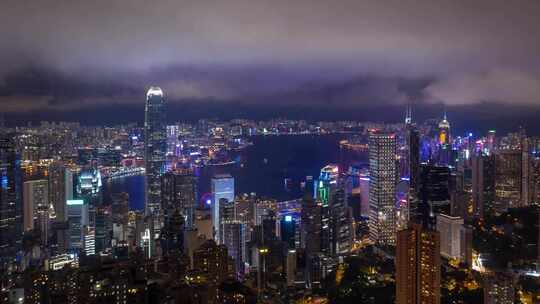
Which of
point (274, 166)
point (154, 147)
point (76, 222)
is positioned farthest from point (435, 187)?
point (76, 222)

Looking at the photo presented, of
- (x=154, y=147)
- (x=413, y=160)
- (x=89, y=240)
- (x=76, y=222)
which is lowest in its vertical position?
(x=89, y=240)

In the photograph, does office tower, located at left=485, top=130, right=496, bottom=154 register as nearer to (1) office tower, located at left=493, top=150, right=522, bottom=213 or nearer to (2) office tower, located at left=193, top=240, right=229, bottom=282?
(1) office tower, located at left=493, top=150, right=522, bottom=213

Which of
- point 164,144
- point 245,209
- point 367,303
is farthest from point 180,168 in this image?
point 367,303

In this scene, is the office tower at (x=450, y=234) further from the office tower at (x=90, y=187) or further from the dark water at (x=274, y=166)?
the office tower at (x=90, y=187)

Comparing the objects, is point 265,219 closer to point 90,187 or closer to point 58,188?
point 90,187

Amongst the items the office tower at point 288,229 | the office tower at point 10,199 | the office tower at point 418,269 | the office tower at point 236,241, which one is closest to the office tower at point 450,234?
the office tower at point 418,269

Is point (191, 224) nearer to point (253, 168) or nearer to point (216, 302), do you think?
point (253, 168)
